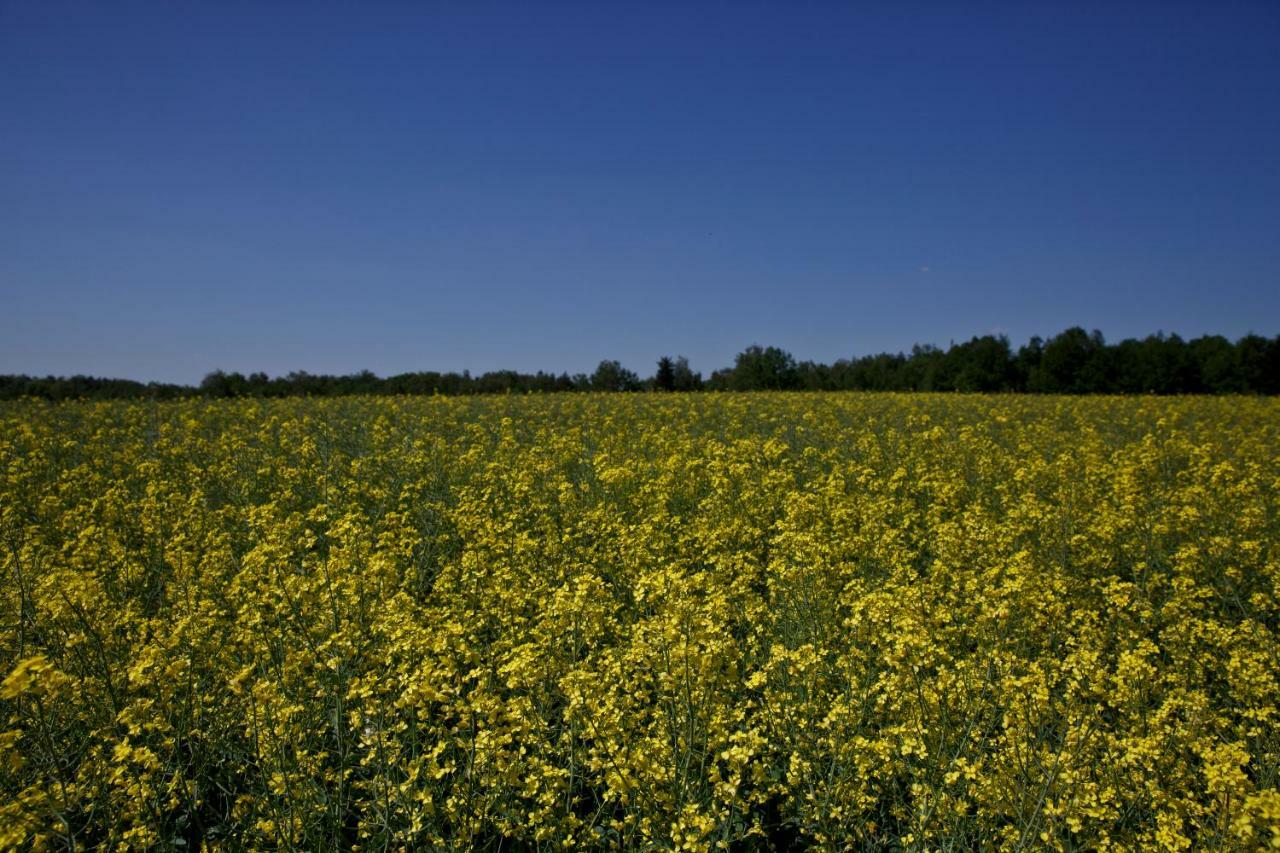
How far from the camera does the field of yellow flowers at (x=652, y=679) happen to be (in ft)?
9.48

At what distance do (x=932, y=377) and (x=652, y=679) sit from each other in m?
57.2

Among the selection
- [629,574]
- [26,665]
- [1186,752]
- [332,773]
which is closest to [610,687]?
[332,773]

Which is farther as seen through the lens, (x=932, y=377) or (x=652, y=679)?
(x=932, y=377)

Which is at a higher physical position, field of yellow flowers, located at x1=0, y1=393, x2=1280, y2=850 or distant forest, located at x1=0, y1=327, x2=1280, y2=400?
distant forest, located at x1=0, y1=327, x2=1280, y2=400

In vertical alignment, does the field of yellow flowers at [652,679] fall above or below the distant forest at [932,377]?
below

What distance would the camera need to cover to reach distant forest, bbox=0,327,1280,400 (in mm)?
31312

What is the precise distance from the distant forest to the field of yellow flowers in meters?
25.1

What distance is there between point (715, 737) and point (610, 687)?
24.5 inches

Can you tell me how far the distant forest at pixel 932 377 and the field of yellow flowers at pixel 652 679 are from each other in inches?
989

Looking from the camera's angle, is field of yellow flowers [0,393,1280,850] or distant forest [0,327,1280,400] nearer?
field of yellow flowers [0,393,1280,850]

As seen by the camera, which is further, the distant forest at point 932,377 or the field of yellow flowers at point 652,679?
the distant forest at point 932,377

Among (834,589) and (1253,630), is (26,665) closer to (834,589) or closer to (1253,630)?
(834,589)

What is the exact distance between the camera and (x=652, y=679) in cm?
322

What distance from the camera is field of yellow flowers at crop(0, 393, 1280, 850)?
2.89m
